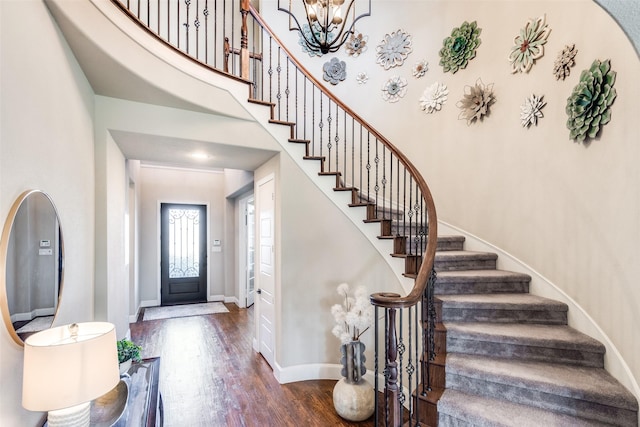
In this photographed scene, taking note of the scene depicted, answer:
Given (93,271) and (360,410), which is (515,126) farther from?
(93,271)

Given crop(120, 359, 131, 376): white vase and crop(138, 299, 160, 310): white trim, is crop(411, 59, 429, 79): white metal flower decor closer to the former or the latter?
crop(120, 359, 131, 376): white vase

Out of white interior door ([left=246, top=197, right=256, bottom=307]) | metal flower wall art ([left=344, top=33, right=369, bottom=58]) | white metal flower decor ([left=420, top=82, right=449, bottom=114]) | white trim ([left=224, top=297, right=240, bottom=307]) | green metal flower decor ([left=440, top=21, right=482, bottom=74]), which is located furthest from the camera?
white trim ([left=224, top=297, right=240, bottom=307])

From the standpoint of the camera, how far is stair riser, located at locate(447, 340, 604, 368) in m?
2.13

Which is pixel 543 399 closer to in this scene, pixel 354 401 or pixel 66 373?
pixel 354 401

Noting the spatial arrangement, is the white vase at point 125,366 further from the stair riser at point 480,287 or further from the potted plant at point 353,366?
the stair riser at point 480,287

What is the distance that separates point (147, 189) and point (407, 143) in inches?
207

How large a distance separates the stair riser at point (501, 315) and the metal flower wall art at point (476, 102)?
209 cm

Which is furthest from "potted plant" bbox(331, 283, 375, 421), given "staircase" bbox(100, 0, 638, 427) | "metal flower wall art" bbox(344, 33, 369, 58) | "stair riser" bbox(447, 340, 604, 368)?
"metal flower wall art" bbox(344, 33, 369, 58)

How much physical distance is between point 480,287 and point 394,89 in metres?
2.86

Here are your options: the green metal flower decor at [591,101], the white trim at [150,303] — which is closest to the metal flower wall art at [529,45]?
the green metal flower decor at [591,101]

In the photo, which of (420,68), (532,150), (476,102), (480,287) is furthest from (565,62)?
(480,287)

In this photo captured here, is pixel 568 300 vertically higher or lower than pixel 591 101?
lower

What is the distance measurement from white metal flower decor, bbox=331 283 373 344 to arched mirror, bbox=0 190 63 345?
2101mm

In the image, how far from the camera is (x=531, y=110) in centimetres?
288
